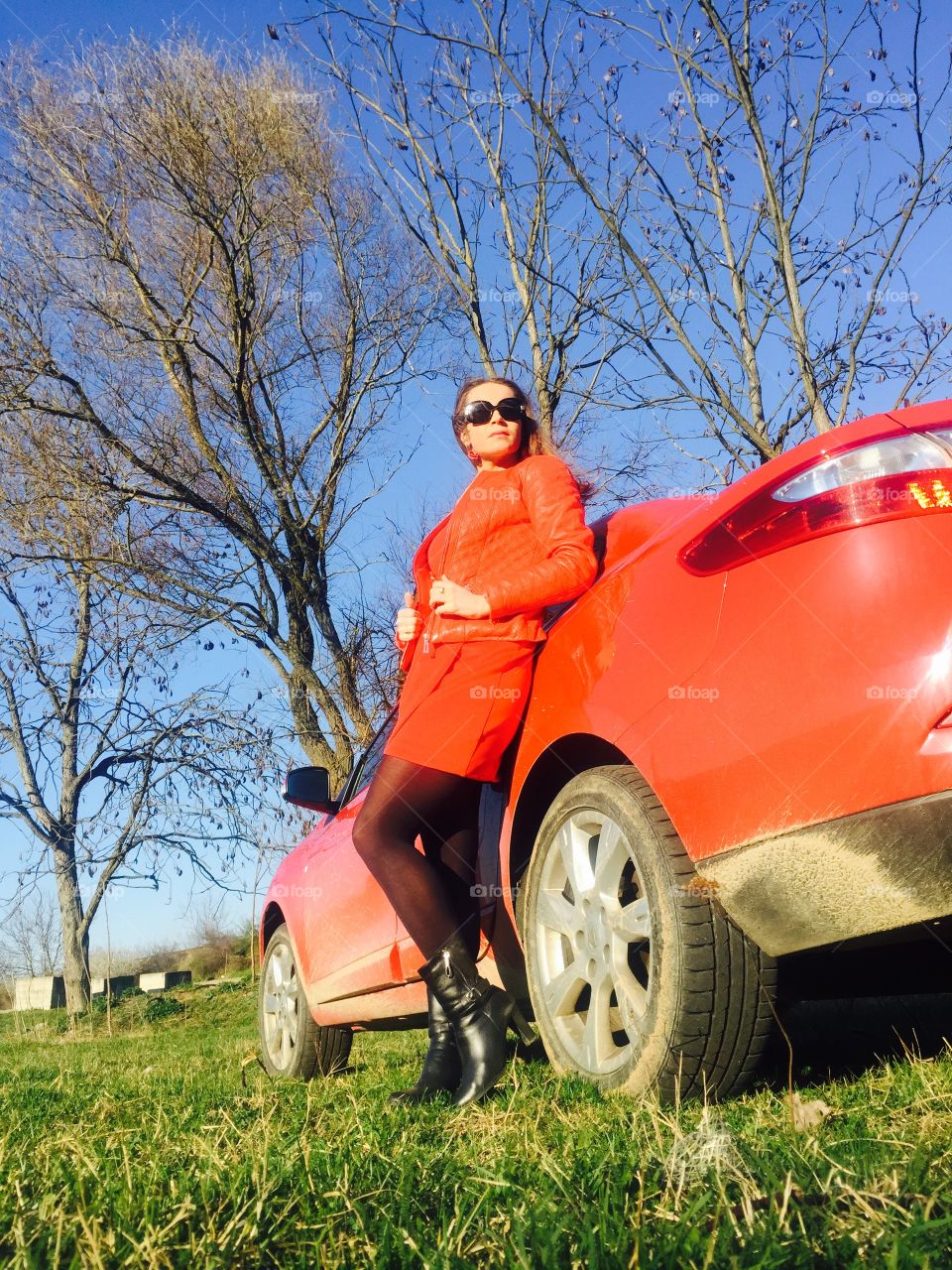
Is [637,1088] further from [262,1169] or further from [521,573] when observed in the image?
[521,573]

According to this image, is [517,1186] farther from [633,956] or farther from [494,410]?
[494,410]

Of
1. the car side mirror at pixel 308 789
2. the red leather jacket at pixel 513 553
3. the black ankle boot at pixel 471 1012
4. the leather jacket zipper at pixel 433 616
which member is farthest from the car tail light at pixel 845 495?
A: the car side mirror at pixel 308 789

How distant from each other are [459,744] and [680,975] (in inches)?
34.8

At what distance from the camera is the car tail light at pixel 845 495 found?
1970mm

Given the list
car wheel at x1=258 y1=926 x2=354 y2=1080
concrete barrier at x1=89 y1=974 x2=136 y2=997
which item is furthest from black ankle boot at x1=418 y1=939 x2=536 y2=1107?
concrete barrier at x1=89 y1=974 x2=136 y2=997

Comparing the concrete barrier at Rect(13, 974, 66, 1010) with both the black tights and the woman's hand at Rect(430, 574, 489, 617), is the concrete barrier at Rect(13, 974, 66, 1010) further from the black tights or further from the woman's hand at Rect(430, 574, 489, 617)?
the woman's hand at Rect(430, 574, 489, 617)

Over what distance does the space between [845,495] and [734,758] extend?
519 mm

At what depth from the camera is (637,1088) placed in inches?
90.4

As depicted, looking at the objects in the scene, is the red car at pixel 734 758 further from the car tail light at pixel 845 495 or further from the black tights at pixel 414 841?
the black tights at pixel 414 841

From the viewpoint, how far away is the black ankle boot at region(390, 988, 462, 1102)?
2850 millimetres

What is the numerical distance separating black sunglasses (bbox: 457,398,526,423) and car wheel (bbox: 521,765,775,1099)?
1.16 m

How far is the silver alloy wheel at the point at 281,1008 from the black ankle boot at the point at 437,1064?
6.59 ft

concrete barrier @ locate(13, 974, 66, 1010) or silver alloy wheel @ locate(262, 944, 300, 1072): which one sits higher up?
silver alloy wheel @ locate(262, 944, 300, 1072)

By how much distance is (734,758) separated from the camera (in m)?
2.09
